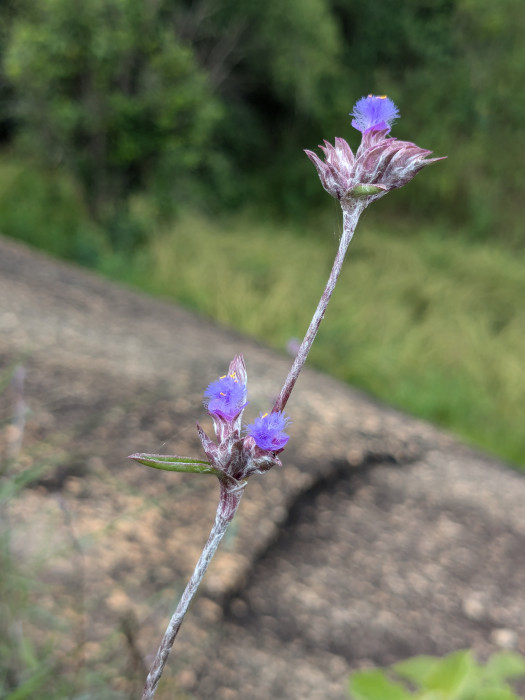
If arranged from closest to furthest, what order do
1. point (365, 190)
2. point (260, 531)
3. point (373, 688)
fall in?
1. point (365, 190)
2. point (373, 688)
3. point (260, 531)

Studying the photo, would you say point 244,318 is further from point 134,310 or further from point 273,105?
point 273,105

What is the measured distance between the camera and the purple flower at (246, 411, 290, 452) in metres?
0.42

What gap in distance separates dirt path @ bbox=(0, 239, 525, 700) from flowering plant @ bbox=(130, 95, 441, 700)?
37 centimetres

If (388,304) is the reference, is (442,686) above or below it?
above

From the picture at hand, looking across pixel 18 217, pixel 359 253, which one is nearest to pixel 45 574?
pixel 18 217

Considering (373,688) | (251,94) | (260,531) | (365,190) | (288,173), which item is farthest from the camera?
(288,173)

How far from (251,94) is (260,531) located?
8.78 m

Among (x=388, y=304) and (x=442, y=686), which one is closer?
(x=442, y=686)

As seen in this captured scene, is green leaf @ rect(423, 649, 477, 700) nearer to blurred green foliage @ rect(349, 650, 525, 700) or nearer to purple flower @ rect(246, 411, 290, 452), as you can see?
blurred green foliage @ rect(349, 650, 525, 700)

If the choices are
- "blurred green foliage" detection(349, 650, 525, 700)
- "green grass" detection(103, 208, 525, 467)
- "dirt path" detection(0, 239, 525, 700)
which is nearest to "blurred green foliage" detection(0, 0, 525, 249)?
"green grass" detection(103, 208, 525, 467)

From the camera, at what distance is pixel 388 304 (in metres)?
6.53

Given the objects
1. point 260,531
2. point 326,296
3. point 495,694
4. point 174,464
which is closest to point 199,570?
point 174,464

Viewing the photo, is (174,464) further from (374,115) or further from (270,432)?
(374,115)

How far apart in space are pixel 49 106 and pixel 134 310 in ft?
11.4
